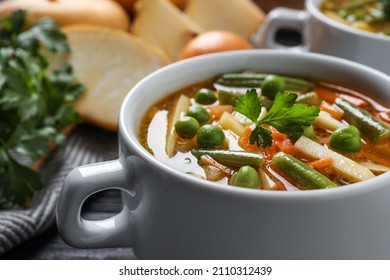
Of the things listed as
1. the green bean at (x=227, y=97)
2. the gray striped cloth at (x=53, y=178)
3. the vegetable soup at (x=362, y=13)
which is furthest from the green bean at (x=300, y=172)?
the vegetable soup at (x=362, y=13)

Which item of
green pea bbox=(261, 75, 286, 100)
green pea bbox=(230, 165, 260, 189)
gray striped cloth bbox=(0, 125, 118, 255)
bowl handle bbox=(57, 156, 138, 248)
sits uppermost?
green pea bbox=(230, 165, 260, 189)

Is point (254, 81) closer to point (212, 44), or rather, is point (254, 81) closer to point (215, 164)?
point (215, 164)

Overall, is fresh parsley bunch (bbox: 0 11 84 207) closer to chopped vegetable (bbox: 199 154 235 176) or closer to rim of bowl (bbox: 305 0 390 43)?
chopped vegetable (bbox: 199 154 235 176)

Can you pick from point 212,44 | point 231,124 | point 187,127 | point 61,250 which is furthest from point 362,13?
point 61,250

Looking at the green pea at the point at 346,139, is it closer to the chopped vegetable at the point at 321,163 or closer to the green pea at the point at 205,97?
the chopped vegetable at the point at 321,163

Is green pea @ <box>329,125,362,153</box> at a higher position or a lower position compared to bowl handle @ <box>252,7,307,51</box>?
higher

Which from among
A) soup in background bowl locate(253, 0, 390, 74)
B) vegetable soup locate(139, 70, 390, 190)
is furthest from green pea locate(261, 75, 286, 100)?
soup in background bowl locate(253, 0, 390, 74)
